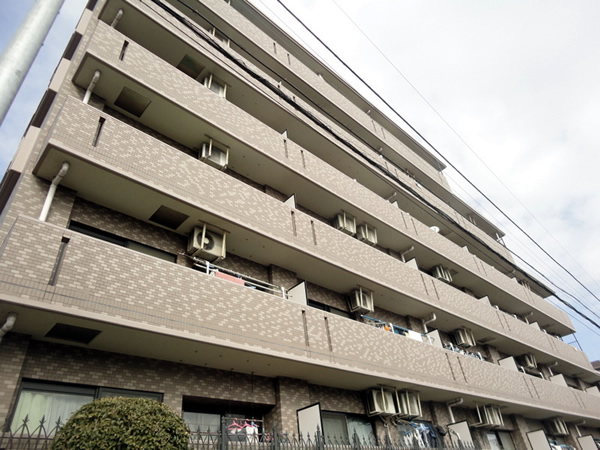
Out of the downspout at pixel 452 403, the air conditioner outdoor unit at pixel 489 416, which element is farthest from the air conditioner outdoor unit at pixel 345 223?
the air conditioner outdoor unit at pixel 489 416

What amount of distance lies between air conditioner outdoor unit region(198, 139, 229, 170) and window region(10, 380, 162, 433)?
246 inches

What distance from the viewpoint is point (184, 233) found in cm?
988

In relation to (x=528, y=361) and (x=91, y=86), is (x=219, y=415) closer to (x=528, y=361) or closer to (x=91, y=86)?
(x=91, y=86)

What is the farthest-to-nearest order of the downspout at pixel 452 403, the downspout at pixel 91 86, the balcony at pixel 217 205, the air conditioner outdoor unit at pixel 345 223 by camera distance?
1. the air conditioner outdoor unit at pixel 345 223
2. the downspout at pixel 452 403
3. the downspout at pixel 91 86
4. the balcony at pixel 217 205

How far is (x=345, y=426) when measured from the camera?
1074cm

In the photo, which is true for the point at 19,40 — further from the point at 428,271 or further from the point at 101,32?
the point at 428,271

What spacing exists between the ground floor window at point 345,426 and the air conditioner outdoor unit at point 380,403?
0.39 m

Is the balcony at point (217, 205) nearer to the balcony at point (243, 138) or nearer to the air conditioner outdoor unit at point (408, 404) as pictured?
the balcony at point (243, 138)

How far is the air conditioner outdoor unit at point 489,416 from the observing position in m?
15.3

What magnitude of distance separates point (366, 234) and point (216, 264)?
7.15m

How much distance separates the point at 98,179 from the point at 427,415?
12493mm

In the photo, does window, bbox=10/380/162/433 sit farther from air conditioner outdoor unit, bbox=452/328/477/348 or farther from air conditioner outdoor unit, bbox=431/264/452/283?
air conditioner outdoor unit, bbox=431/264/452/283

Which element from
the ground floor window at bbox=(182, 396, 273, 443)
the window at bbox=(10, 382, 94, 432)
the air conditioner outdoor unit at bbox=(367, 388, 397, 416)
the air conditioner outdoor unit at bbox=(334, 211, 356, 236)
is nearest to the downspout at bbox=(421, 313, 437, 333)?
the air conditioner outdoor unit at bbox=(334, 211, 356, 236)

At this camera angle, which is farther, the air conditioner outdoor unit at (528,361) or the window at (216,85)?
the air conditioner outdoor unit at (528,361)
